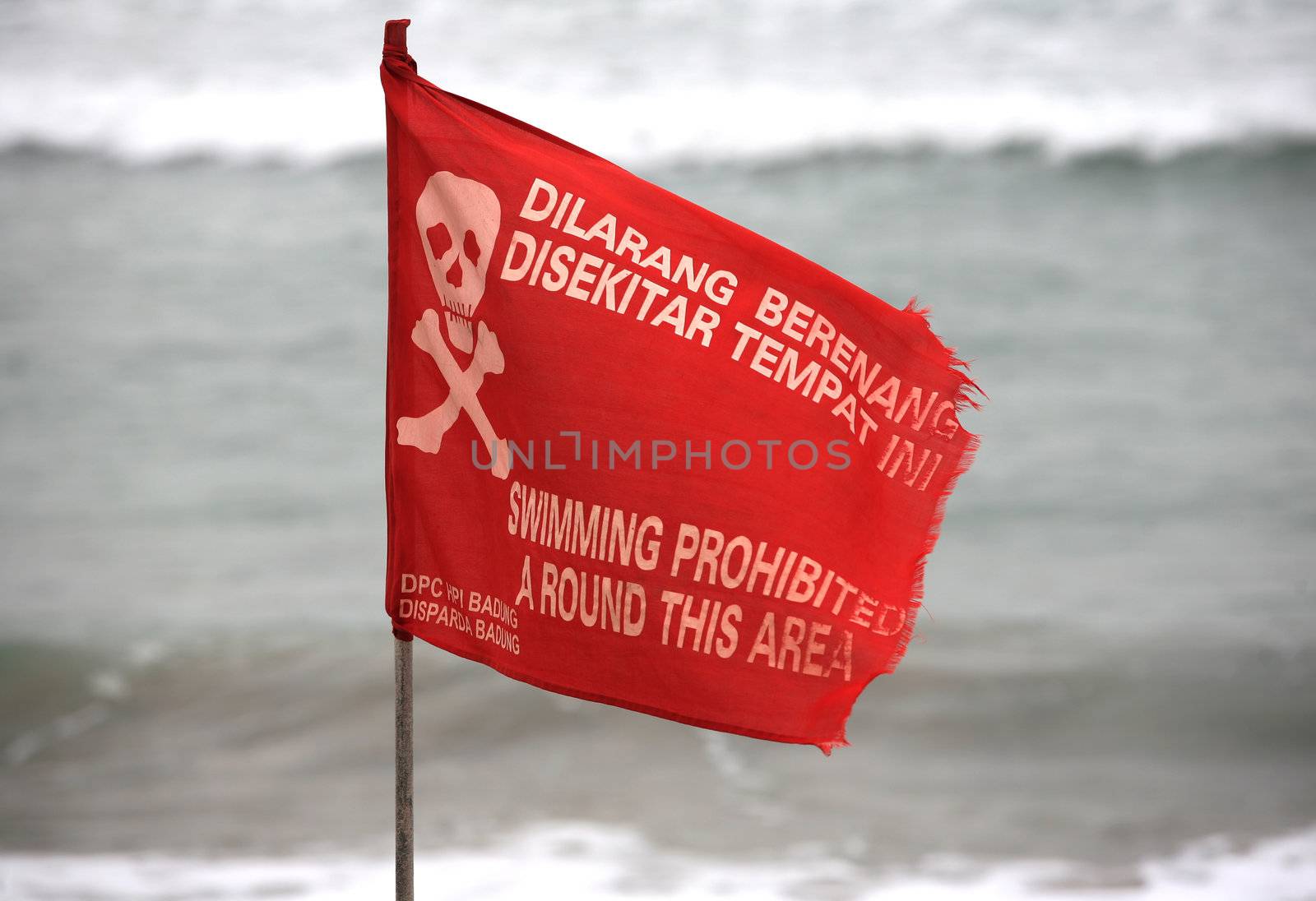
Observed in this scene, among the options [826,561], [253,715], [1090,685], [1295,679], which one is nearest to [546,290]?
[826,561]

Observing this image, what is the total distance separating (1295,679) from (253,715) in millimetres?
3842

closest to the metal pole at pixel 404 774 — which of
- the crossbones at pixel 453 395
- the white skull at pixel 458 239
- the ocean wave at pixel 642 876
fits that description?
the crossbones at pixel 453 395

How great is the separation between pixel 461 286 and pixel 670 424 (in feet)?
1.06

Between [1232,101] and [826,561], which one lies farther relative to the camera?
[1232,101]

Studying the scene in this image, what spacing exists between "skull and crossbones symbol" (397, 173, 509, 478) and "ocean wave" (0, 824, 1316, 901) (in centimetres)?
195

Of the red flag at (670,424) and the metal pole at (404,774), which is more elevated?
the red flag at (670,424)

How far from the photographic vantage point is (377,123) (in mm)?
8070

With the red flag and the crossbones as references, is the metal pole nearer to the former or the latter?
the red flag

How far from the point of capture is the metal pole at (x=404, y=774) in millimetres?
1780

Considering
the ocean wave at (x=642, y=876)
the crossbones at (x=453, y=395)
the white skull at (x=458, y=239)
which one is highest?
the white skull at (x=458, y=239)

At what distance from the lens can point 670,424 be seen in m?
1.74

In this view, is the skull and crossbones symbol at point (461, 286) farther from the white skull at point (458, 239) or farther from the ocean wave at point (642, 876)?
the ocean wave at point (642, 876)

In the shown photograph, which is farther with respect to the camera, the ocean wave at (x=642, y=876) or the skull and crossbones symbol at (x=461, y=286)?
the ocean wave at (x=642, y=876)

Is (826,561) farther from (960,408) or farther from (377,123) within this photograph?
(377,123)
